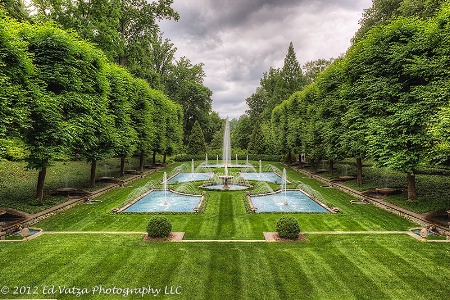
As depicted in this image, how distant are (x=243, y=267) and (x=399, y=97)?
17451 mm

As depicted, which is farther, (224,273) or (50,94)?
(50,94)

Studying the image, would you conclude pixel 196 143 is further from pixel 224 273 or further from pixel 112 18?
pixel 224 273

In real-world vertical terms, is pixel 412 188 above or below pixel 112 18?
below

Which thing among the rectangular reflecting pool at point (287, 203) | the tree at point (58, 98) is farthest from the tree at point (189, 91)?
the rectangular reflecting pool at point (287, 203)

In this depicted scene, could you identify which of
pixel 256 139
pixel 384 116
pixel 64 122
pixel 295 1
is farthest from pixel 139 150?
pixel 256 139

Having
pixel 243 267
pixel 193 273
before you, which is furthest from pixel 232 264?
pixel 193 273

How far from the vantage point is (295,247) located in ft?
39.4

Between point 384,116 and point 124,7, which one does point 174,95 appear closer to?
point 124,7

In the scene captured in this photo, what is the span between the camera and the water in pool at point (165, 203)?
19906 millimetres

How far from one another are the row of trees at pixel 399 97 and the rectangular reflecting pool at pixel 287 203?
5620mm

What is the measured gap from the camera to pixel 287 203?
71.0 feet

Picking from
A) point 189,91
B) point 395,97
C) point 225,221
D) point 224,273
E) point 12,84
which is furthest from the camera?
point 189,91

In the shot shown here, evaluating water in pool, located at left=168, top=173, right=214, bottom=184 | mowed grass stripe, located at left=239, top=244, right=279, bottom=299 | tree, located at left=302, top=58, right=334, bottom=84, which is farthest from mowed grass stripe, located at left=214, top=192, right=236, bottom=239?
tree, located at left=302, top=58, right=334, bottom=84

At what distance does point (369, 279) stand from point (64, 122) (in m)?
19.2
